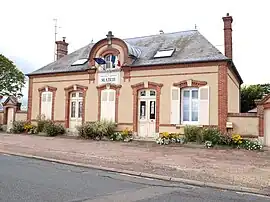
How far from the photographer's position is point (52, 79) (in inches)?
914

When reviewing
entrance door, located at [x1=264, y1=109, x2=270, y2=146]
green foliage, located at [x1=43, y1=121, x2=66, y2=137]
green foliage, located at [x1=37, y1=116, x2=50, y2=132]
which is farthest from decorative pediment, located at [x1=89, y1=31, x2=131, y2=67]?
entrance door, located at [x1=264, y1=109, x2=270, y2=146]

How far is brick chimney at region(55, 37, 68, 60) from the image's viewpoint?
27.1 metres

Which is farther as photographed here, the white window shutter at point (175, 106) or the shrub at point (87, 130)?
the shrub at point (87, 130)

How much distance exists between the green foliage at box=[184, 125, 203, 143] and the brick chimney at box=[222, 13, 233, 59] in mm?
5016

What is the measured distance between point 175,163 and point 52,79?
1425 cm

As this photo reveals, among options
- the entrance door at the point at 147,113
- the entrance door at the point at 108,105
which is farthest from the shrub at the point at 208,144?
the entrance door at the point at 108,105

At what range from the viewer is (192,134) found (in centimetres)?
1717

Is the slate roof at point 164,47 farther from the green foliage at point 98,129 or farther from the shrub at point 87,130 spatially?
the shrub at point 87,130

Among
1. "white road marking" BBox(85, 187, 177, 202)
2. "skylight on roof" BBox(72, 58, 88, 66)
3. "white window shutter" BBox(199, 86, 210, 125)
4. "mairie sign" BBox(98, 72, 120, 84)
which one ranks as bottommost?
"white road marking" BBox(85, 187, 177, 202)

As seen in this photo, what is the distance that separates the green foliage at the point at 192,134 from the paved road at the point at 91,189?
27.9 feet

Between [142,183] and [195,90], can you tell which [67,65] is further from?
[142,183]

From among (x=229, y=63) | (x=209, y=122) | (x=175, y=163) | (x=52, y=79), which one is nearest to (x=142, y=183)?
(x=175, y=163)

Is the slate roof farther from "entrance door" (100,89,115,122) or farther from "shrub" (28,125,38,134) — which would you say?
"shrub" (28,125,38,134)

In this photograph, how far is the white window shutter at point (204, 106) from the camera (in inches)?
698
